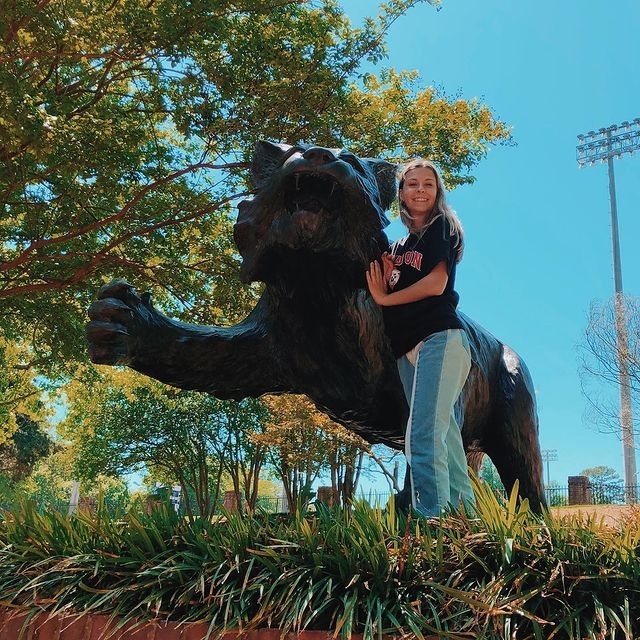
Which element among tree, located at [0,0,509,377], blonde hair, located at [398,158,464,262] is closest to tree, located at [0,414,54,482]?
tree, located at [0,0,509,377]

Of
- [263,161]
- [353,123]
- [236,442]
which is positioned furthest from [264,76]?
[236,442]

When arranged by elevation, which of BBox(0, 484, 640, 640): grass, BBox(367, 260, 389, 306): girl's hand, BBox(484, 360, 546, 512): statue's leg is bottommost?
BBox(0, 484, 640, 640): grass

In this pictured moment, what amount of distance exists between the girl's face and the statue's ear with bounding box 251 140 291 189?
53 cm

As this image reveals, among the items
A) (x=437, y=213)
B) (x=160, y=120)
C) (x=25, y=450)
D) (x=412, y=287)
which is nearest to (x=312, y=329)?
(x=412, y=287)

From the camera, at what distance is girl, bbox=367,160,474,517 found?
2.56 meters

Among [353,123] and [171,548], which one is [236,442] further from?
[171,548]

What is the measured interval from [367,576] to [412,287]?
3.50ft

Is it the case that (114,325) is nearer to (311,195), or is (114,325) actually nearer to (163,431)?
(311,195)

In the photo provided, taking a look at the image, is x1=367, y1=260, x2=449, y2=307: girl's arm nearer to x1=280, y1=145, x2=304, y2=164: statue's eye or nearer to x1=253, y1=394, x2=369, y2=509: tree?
x1=280, y1=145, x2=304, y2=164: statue's eye

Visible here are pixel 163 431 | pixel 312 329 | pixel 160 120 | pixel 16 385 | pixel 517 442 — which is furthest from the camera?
pixel 163 431

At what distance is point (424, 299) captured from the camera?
8.95 ft

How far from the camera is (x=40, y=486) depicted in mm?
52938

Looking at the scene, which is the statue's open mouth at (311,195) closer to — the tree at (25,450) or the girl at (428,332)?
the girl at (428,332)

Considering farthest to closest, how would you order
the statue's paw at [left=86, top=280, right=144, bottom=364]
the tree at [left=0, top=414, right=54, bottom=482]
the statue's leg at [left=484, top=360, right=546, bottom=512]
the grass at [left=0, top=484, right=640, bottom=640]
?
the tree at [left=0, top=414, right=54, bottom=482], the statue's leg at [left=484, top=360, right=546, bottom=512], the statue's paw at [left=86, top=280, right=144, bottom=364], the grass at [left=0, top=484, right=640, bottom=640]
